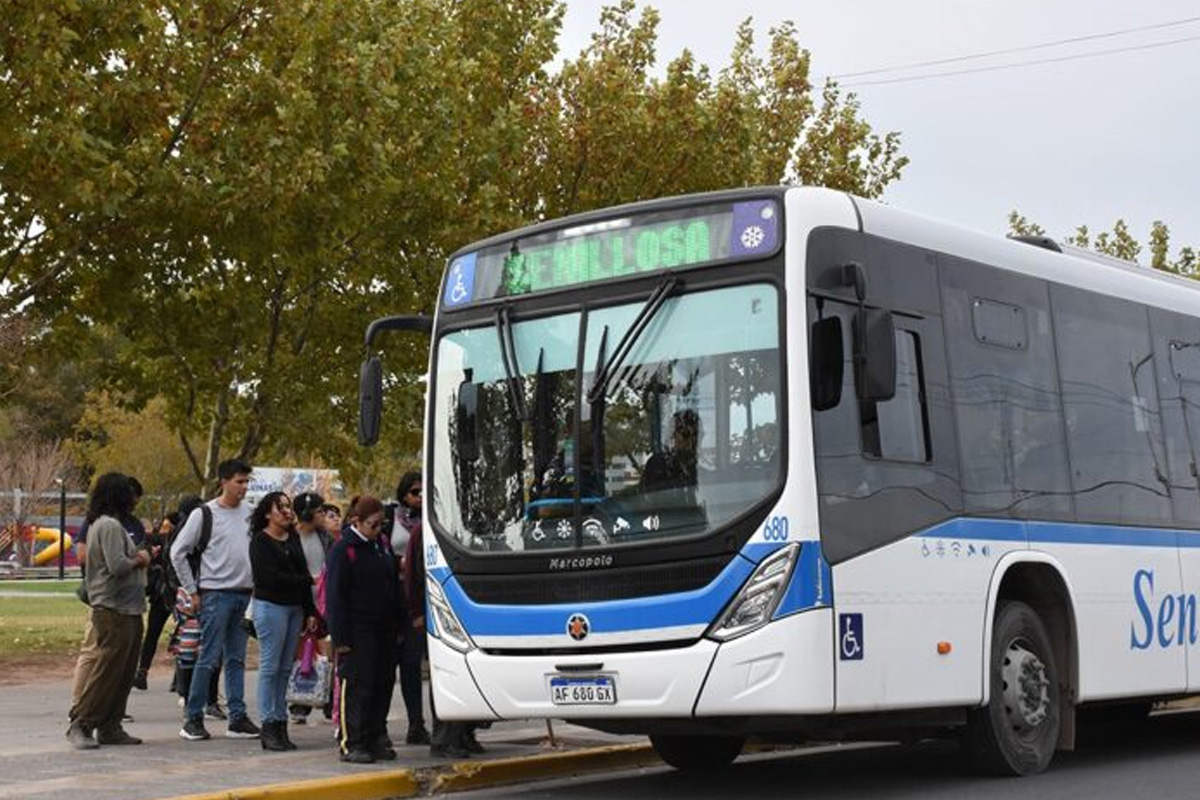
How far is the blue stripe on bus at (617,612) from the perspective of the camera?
10680mm

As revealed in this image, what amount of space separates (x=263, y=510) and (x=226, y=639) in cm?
118

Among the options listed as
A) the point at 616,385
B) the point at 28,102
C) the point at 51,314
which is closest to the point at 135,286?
the point at 51,314

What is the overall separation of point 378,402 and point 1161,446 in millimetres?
5811

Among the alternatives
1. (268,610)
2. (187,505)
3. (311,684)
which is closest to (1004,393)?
(268,610)

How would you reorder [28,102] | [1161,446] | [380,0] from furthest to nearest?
[380,0] → [28,102] → [1161,446]

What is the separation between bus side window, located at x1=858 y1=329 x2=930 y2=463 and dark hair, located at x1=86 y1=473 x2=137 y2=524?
220 inches

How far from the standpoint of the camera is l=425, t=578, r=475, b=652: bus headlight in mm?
11656

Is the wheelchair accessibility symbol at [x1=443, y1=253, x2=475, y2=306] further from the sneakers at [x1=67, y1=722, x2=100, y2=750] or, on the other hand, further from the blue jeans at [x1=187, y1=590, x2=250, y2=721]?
the sneakers at [x1=67, y1=722, x2=100, y2=750]

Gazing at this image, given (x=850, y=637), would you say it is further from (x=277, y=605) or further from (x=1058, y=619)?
(x=277, y=605)

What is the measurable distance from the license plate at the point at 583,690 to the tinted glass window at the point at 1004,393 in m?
2.67

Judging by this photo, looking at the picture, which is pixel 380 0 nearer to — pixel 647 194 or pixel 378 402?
pixel 647 194

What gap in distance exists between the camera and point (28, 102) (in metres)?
18.7

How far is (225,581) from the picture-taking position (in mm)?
14852

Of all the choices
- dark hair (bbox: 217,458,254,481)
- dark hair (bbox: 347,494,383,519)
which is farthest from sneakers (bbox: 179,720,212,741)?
dark hair (bbox: 347,494,383,519)
